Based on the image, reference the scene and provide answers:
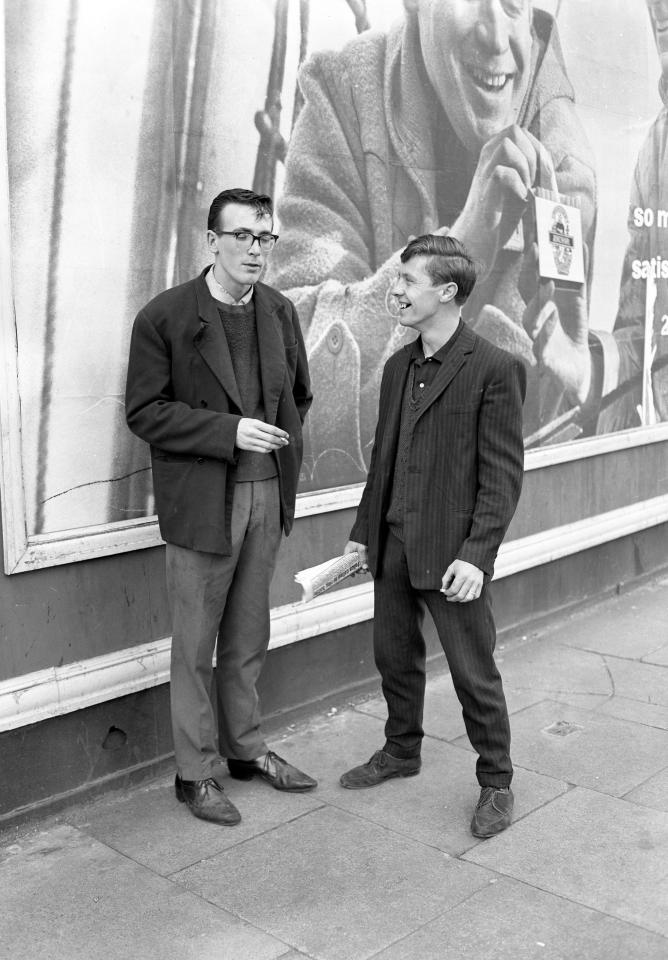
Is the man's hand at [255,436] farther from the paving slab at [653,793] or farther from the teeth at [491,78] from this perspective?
the teeth at [491,78]

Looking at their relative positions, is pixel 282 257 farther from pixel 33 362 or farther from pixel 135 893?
pixel 135 893

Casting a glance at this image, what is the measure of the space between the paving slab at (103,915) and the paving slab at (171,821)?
0.30 ft

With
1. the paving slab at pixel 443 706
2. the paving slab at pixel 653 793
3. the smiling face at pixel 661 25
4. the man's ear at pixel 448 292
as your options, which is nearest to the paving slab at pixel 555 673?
the paving slab at pixel 443 706

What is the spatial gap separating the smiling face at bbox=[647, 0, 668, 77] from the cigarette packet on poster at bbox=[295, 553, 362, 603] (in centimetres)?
493

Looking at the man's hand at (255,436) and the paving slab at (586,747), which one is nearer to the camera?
the man's hand at (255,436)

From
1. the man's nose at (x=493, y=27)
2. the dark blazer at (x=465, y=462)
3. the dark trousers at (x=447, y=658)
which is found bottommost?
the dark trousers at (x=447, y=658)

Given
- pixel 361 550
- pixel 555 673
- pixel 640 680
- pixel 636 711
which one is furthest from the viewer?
pixel 555 673

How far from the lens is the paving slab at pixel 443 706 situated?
4.53m

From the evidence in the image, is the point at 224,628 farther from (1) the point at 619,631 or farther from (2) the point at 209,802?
(1) the point at 619,631

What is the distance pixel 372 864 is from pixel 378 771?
2.09ft

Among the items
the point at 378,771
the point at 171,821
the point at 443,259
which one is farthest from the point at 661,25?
the point at 171,821

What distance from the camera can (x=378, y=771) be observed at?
398 cm

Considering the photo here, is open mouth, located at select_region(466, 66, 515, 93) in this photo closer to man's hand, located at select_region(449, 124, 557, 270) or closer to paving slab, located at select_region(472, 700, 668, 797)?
→ man's hand, located at select_region(449, 124, 557, 270)

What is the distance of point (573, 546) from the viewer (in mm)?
6223
